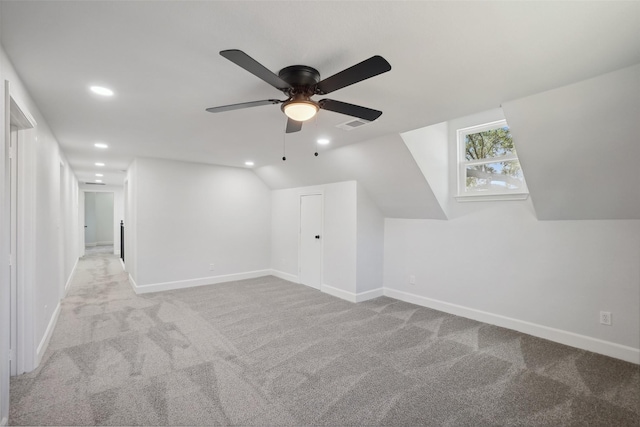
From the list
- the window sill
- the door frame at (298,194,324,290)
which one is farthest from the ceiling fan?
the door frame at (298,194,324,290)

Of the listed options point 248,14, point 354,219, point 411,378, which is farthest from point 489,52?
point 354,219

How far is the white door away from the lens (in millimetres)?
5688

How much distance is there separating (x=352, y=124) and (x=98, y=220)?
13.2 m

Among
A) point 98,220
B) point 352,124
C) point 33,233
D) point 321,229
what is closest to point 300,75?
point 352,124

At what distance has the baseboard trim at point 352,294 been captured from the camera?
4871mm

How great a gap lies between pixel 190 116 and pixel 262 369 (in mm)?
2591

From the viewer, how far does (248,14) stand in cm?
154

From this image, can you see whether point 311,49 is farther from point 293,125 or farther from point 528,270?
point 528,270

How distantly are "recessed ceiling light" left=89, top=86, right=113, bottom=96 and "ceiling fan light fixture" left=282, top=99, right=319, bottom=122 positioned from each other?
5.24 ft

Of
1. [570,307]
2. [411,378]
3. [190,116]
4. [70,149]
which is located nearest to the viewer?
[411,378]

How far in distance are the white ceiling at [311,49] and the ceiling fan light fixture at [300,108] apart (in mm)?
274

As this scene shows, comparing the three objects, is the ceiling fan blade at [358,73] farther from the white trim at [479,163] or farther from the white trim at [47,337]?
the white trim at [47,337]

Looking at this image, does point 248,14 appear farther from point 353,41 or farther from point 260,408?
point 260,408

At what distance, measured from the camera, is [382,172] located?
4.37m
